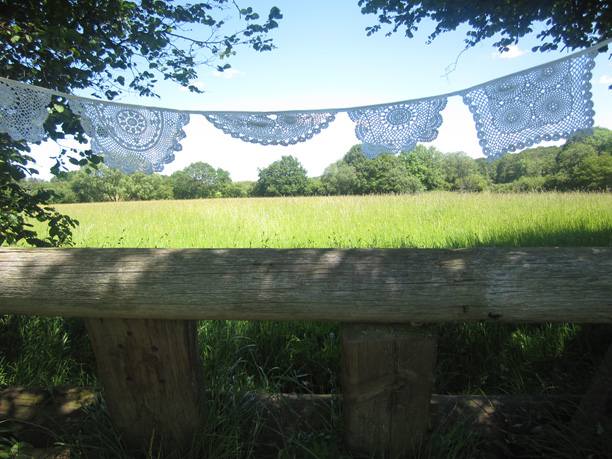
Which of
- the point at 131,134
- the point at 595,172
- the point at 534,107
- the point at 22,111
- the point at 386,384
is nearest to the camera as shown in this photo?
the point at 386,384

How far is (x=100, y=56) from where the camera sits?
315 centimetres

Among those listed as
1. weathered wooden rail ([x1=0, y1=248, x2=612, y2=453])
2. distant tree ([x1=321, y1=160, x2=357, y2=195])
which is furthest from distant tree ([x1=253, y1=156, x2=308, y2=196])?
weathered wooden rail ([x1=0, y1=248, x2=612, y2=453])

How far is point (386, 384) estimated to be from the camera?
4.84 feet

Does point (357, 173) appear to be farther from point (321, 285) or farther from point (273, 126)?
point (321, 285)

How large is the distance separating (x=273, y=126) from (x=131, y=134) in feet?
2.89

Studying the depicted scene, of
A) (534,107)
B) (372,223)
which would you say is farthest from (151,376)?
(372,223)

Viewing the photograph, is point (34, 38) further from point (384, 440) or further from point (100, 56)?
point (384, 440)

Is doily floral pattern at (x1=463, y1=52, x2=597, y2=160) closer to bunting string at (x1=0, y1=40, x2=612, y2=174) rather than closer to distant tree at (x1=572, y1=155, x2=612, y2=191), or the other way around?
bunting string at (x1=0, y1=40, x2=612, y2=174)

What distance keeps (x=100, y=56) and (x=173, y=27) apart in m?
0.76

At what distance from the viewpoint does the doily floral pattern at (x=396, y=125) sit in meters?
1.95

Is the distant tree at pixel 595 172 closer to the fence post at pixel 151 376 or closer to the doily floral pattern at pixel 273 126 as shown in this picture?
the doily floral pattern at pixel 273 126

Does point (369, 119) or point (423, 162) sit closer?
point (369, 119)

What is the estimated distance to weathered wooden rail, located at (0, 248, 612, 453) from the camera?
1.34m

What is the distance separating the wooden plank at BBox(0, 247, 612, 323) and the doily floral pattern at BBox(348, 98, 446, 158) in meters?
0.79
